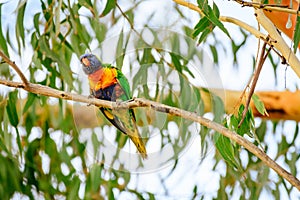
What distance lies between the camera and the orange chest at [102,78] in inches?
43.1

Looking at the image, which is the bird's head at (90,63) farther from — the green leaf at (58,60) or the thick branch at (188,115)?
the green leaf at (58,60)

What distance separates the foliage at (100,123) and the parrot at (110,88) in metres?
0.17

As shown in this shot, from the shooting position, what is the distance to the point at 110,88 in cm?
110

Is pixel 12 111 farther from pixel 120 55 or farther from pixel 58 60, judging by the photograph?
pixel 120 55

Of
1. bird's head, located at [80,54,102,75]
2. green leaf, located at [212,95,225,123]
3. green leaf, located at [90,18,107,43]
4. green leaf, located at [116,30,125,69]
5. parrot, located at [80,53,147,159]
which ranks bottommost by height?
green leaf, located at [212,95,225,123]

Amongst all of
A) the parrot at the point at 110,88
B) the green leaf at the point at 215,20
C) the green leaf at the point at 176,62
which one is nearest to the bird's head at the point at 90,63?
the parrot at the point at 110,88

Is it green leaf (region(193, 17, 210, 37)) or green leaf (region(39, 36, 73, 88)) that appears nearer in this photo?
green leaf (region(193, 17, 210, 37))

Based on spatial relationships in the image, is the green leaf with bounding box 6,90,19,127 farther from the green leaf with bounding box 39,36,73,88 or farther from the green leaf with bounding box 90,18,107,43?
the green leaf with bounding box 90,18,107,43

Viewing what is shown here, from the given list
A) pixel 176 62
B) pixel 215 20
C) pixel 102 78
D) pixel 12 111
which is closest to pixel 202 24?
pixel 215 20

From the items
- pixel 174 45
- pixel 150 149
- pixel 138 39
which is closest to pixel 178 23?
pixel 174 45

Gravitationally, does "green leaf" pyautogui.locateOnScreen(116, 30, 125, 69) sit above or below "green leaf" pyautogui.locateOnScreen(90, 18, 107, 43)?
below

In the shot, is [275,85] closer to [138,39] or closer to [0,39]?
[138,39]

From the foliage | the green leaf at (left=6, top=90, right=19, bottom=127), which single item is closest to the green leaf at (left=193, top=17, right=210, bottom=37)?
the foliage

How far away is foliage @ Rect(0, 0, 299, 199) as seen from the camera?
59.7 inches
